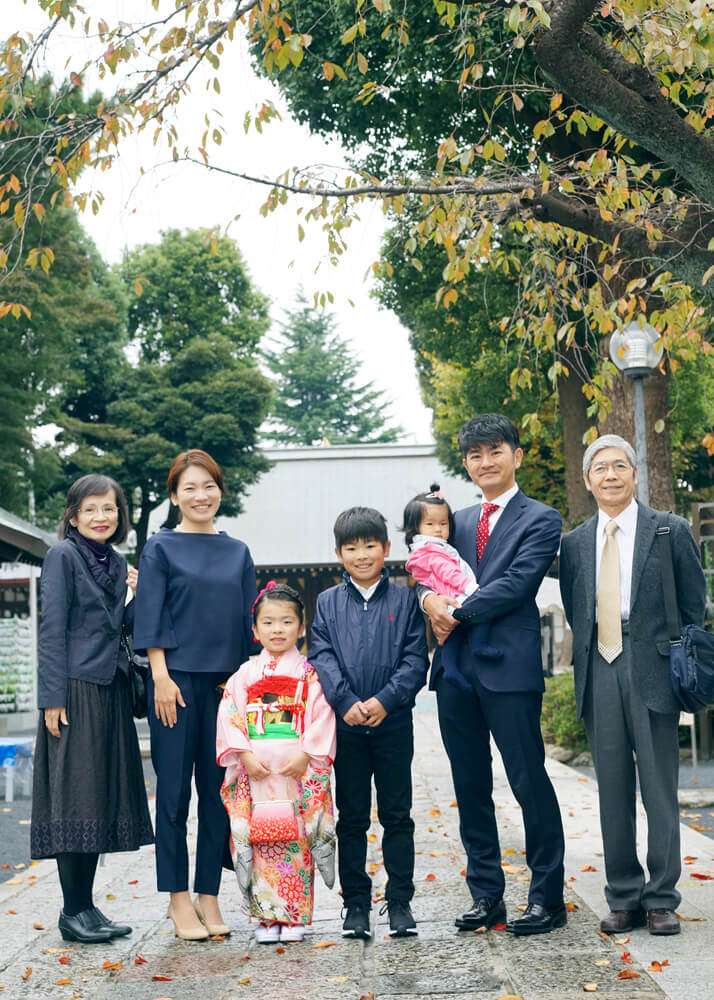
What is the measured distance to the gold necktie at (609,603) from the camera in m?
4.66

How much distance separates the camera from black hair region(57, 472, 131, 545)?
510 centimetres

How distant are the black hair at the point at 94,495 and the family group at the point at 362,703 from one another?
8.8 inches

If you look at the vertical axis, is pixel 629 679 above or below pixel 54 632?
below

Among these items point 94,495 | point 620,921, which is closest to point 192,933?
point 620,921

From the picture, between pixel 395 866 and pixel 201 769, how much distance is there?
893 mm

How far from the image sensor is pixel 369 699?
458cm

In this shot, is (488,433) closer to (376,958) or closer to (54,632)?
(54,632)

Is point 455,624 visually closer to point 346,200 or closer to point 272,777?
point 272,777

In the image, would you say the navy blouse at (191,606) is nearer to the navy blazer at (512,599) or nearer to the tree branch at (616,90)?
the navy blazer at (512,599)

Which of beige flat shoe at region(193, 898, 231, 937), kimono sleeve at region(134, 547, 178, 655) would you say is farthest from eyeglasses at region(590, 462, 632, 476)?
beige flat shoe at region(193, 898, 231, 937)

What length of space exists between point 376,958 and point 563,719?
749cm

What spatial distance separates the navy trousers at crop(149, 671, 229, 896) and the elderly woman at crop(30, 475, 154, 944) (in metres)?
0.14

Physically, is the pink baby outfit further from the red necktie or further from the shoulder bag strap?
the shoulder bag strap

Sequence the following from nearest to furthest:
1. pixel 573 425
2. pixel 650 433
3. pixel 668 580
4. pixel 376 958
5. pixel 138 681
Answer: pixel 376 958 → pixel 668 580 → pixel 138 681 → pixel 650 433 → pixel 573 425
